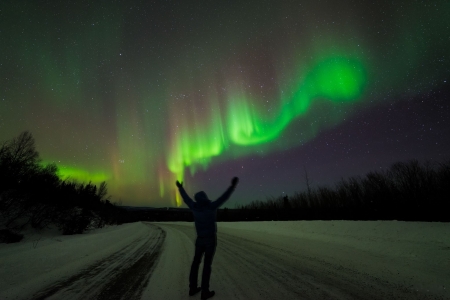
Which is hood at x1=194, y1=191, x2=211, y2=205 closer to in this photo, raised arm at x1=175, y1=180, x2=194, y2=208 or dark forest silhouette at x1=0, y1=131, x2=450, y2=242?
raised arm at x1=175, y1=180, x2=194, y2=208

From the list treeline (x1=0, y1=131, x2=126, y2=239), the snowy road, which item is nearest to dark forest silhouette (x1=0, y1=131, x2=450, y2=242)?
treeline (x1=0, y1=131, x2=126, y2=239)

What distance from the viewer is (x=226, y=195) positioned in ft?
13.5

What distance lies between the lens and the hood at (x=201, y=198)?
4.02 m

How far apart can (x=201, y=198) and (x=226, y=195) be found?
1.59 feet

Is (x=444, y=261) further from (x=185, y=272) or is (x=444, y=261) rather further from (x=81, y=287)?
(x=81, y=287)

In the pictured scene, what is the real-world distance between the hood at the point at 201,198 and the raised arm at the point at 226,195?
0.14 metres

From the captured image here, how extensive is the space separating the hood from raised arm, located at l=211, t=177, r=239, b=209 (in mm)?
139

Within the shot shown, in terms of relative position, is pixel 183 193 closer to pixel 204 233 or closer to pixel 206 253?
pixel 204 233

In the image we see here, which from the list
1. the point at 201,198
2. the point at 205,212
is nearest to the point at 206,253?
the point at 205,212

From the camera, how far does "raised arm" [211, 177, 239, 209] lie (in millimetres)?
4030

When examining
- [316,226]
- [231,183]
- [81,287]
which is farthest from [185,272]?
[316,226]

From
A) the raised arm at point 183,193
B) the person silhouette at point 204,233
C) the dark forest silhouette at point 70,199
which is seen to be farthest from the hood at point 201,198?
the dark forest silhouette at point 70,199

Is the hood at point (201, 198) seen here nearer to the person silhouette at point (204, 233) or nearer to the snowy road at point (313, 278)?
the person silhouette at point (204, 233)

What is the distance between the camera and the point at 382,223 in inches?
439
